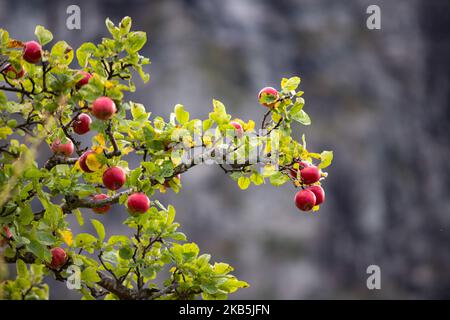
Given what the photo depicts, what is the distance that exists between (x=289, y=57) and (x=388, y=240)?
313 centimetres

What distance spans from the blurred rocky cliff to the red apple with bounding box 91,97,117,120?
20.9ft

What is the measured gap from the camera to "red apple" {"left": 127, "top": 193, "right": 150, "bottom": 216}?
1.89 m

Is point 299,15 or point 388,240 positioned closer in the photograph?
point 388,240

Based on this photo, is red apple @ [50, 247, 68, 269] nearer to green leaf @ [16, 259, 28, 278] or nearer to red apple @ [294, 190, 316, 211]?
green leaf @ [16, 259, 28, 278]

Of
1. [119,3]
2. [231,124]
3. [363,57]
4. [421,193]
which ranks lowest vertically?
[231,124]

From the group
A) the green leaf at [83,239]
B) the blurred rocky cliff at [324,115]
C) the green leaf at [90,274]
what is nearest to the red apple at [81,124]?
the green leaf at [83,239]

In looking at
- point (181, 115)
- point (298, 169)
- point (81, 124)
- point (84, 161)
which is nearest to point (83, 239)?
point (84, 161)

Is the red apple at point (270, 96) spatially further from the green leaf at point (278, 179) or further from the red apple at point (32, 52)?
the red apple at point (32, 52)

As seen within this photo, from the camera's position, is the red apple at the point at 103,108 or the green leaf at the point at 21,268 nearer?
the red apple at the point at 103,108

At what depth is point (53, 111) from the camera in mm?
1915

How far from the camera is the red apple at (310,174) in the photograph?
1937 millimetres

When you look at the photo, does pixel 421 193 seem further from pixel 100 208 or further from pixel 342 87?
pixel 100 208

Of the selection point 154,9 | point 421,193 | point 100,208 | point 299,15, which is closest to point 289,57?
point 299,15

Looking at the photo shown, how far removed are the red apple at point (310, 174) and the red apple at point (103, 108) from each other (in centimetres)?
62
